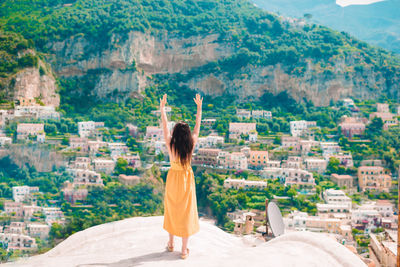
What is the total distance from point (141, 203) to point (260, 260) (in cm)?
1598

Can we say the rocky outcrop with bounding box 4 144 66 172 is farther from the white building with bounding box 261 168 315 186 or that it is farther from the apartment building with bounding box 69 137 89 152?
the white building with bounding box 261 168 315 186

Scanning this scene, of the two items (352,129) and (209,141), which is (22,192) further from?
(352,129)

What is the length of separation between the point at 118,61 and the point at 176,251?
25209mm

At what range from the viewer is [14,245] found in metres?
14.4

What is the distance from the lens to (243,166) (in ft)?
63.0

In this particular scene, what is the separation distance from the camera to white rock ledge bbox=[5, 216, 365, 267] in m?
1.91

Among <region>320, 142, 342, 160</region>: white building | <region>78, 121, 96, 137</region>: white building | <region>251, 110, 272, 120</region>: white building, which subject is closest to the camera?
<region>320, 142, 342, 160</region>: white building

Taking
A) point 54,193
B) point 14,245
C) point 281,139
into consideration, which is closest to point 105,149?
point 54,193

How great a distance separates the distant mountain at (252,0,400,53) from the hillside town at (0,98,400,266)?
539 inches

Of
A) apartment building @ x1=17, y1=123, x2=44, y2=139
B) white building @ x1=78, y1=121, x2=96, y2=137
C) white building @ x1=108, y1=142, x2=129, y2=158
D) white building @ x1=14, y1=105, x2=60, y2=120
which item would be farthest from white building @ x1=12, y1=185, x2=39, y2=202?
white building @ x1=14, y1=105, x2=60, y2=120

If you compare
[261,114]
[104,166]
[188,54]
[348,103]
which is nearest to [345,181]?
Result: [261,114]

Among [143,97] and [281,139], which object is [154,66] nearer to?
[143,97]

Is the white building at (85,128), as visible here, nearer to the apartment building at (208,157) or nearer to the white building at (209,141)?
the white building at (209,141)

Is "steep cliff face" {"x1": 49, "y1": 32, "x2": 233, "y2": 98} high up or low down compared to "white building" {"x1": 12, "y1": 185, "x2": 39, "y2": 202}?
up
